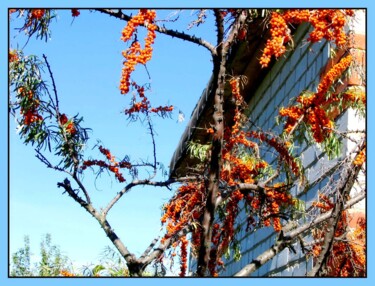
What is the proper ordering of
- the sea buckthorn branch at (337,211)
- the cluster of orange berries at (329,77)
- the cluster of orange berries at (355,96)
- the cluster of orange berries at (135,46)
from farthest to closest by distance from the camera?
the cluster of orange berries at (355,96), the cluster of orange berries at (329,77), the sea buckthorn branch at (337,211), the cluster of orange berries at (135,46)

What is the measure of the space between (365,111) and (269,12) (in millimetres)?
585

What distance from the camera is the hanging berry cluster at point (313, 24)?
240cm

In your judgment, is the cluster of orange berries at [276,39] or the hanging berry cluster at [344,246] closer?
the cluster of orange berries at [276,39]

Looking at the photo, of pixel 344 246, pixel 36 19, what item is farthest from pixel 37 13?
pixel 344 246

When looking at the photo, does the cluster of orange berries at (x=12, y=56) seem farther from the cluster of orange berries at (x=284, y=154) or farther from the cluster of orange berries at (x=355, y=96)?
the cluster of orange berries at (x=355, y=96)

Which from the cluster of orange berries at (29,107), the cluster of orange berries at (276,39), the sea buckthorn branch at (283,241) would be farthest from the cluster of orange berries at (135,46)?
the sea buckthorn branch at (283,241)

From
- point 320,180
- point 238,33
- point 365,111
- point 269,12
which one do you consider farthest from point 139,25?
point 320,180

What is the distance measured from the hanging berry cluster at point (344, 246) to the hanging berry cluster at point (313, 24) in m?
0.71

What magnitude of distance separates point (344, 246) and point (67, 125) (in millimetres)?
1310

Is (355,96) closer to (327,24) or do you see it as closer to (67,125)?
(327,24)

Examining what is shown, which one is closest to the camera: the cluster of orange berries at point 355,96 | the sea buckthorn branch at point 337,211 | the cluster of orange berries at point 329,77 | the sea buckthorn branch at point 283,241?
the sea buckthorn branch at point 283,241

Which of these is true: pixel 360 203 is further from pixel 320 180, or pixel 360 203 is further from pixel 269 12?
pixel 269 12

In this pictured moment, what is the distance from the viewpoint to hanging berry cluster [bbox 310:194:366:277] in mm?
2820

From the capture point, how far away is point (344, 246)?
2930 millimetres
